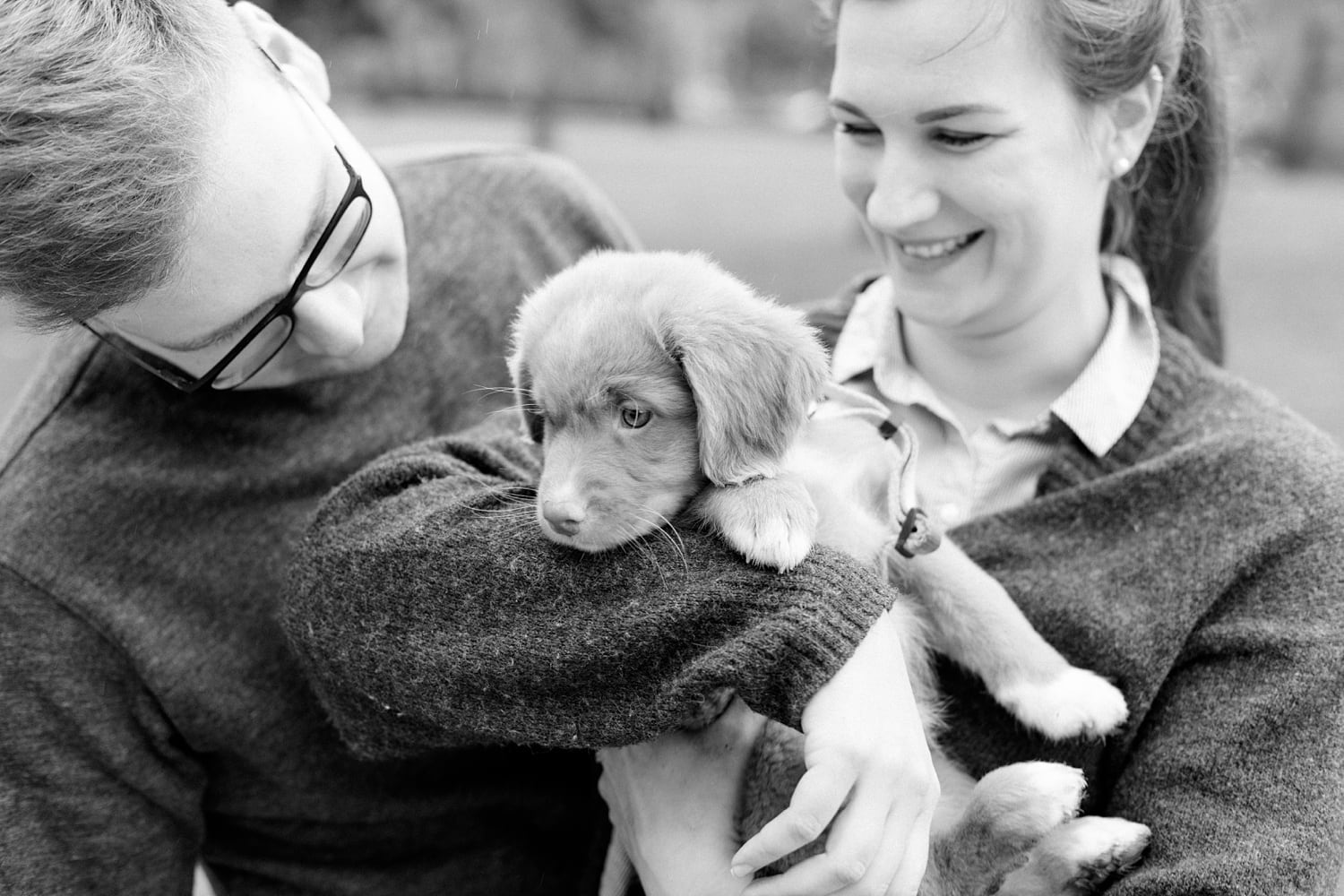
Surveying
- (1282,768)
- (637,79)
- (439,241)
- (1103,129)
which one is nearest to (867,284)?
(1103,129)

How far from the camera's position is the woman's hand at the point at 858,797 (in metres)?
1.93

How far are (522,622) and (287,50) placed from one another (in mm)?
1512

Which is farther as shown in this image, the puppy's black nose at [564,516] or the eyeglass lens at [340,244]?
the eyeglass lens at [340,244]

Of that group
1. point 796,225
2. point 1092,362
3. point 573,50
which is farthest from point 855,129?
point 573,50

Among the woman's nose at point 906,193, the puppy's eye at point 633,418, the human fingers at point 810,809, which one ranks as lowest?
the human fingers at point 810,809

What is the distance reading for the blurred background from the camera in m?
12.1

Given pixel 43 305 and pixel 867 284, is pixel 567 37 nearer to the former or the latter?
pixel 867 284

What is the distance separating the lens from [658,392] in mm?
2293

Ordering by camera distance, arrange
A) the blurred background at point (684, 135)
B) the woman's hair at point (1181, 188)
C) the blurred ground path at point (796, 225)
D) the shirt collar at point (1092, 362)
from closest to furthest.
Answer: the shirt collar at point (1092, 362) < the woman's hair at point (1181, 188) < the blurred ground path at point (796, 225) < the blurred background at point (684, 135)

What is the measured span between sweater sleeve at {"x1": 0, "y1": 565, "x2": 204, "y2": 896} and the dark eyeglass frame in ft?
1.72

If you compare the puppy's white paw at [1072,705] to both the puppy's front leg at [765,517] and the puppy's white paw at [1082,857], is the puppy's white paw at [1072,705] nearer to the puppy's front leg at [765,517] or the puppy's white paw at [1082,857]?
the puppy's white paw at [1082,857]

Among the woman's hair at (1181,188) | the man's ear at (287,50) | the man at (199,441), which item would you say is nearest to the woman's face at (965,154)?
the woman's hair at (1181,188)

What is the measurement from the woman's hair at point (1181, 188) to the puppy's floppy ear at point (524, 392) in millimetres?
1215

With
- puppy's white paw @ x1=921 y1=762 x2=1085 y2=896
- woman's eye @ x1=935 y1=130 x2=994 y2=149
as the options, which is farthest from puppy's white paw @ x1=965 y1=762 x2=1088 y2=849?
woman's eye @ x1=935 y1=130 x2=994 y2=149
